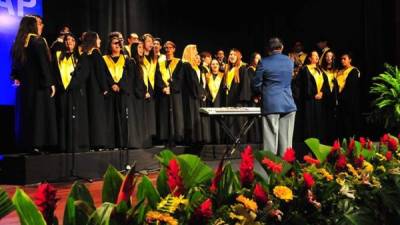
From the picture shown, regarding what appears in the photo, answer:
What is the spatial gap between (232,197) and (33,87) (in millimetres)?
4945

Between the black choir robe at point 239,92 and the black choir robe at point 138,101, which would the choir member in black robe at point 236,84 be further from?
the black choir robe at point 138,101

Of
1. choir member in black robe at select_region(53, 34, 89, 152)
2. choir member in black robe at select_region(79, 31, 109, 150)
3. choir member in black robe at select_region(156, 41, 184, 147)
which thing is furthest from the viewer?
choir member in black robe at select_region(156, 41, 184, 147)

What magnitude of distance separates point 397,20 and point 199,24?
376cm

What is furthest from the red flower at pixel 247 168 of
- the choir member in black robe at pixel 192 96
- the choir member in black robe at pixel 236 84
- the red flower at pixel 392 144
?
the choir member in black robe at pixel 236 84

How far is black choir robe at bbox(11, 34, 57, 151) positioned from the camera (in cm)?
557

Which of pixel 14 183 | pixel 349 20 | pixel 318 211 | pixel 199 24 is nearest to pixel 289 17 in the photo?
pixel 349 20

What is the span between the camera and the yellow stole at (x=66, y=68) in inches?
229

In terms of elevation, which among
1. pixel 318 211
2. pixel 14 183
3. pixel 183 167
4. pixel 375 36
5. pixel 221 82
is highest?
pixel 375 36

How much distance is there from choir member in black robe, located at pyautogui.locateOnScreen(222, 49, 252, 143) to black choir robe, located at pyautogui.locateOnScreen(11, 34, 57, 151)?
365cm

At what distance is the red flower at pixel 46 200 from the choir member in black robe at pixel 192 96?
23.6 ft

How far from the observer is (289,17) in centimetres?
1091

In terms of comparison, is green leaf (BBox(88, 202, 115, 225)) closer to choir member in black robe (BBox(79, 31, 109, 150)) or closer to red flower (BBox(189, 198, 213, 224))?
red flower (BBox(189, 198, 213, 224))

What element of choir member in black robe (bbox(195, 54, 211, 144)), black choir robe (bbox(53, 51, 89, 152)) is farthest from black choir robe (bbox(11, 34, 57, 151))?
choir member in black robe (bbox(195, 54, 211, 144))

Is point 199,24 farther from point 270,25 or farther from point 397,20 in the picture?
point 397,20
